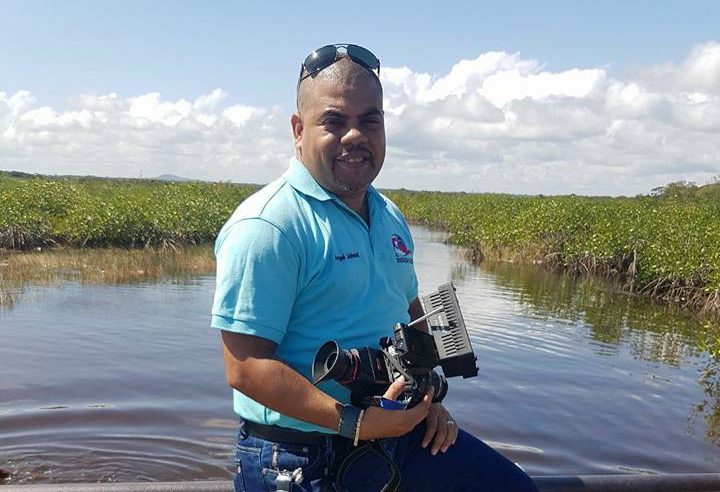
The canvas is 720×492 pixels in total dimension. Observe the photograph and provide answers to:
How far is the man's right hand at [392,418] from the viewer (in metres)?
2.11

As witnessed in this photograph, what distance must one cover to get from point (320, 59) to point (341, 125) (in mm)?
258

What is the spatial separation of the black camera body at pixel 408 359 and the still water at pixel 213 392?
4818 mm

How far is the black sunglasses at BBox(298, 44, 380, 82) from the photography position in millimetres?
Answer: 2371

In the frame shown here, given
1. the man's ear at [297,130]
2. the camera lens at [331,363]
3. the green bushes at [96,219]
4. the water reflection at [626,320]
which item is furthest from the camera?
the green bushes at [96,219]

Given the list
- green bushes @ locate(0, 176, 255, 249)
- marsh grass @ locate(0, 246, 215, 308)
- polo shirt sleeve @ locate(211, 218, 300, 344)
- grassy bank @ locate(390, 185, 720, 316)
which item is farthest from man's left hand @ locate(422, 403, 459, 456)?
green bushes @ locate(0, 176, 255, 249)

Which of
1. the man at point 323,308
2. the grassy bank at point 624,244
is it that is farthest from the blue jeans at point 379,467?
the grassy bank at point 624,244

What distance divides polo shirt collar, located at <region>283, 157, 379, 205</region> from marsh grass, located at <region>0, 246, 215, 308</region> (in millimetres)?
13404

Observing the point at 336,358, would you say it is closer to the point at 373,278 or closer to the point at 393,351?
the point at 393,351

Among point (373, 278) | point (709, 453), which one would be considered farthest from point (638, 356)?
point (373, 278)

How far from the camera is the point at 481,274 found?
22906mm

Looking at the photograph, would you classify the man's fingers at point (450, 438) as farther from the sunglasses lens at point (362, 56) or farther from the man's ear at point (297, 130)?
the sunglasses lens at point (362, 56)

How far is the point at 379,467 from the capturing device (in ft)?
7.38

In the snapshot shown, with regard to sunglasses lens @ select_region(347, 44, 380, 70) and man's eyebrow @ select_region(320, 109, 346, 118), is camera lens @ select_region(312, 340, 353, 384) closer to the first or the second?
man's eyebrow @ select_region(320, 109, 346, 118)

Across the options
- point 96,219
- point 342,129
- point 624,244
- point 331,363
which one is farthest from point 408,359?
point 96,219
